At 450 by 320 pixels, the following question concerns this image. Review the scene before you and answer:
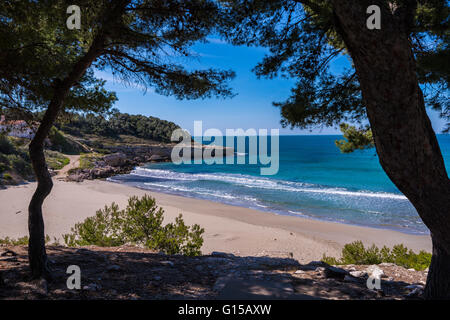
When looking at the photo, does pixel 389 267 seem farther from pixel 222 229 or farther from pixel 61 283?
pixel 222 229

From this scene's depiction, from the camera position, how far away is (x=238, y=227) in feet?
41.0

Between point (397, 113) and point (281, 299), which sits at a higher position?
point (397, 113)

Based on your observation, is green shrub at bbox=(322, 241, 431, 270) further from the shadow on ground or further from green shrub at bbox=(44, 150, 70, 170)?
green shrub at bbox=(44, 150, 70, 170)

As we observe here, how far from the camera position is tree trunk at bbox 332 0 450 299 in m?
2.03

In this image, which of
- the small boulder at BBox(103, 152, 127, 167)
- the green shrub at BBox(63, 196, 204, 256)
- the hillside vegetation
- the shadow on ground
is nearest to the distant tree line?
the small boulder at BBox(103, 152, 127, 167)

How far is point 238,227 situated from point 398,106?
11.2m

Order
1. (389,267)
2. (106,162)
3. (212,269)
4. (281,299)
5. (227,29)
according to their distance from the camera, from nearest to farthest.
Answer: (281,299) → (227,29) → (212,269) → (389,267) → (106,162)

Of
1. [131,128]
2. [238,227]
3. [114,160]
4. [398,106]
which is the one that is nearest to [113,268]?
[398,106]

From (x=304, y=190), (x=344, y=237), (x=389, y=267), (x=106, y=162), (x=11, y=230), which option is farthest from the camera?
(x=106, y=162)

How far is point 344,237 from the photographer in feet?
38.3

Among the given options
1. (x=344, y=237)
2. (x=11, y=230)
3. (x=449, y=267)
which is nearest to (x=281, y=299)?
(x=449, y=267)

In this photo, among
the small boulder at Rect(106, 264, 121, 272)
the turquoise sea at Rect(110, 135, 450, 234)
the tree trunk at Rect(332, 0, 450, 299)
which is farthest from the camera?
the turquoise sea at Rect(110, 135, 450, 234)

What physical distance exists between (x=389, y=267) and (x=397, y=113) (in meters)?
4.70

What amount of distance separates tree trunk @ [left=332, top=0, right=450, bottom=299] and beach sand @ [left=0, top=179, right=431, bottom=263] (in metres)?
5.36
